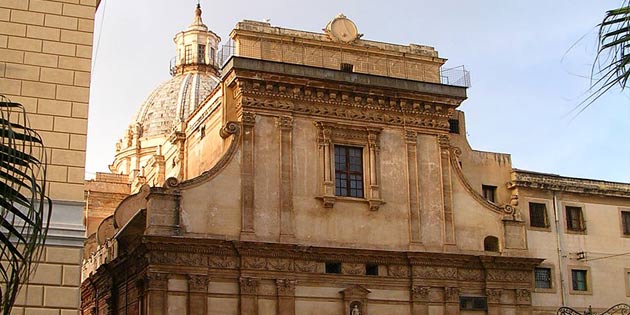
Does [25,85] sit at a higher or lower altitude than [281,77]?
lower

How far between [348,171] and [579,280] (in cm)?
996

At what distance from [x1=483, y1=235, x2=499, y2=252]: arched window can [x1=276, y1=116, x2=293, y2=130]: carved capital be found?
26.3 feet

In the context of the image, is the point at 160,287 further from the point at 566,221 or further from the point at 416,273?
the point at 566,221

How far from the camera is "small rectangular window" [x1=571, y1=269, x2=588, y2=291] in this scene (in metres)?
34.8

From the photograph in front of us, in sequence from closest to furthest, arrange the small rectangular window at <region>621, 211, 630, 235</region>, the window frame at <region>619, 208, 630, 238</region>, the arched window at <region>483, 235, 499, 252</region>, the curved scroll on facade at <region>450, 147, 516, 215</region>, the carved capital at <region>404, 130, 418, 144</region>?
the carved capital at <region>404, 130, 418, 144</region>, the arched window at <region>483, 235, 499, 252</region>, the curved scroll on facade at <region>450, 147, 516, 215</region>, the window frame at <region>619, 208, 630, 238</region>, the small rectangular window at <region>621, 211, 630, 235</region>

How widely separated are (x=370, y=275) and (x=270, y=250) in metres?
3.53

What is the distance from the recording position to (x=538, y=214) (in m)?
35.2

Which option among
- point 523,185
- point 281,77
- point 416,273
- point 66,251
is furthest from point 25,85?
point 523,185

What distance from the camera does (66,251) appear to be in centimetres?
1661

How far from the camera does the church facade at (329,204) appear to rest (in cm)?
2920

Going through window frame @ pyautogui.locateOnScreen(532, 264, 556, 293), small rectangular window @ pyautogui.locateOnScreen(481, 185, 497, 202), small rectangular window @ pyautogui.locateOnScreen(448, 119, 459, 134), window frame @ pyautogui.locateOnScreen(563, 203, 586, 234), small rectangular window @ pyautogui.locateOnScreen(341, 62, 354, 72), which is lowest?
window frame @ pyautogui.locateOnScreen(532, 264, 556, 293)

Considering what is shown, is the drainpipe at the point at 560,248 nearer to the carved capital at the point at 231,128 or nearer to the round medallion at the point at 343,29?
the round medallion at the point at 343,29

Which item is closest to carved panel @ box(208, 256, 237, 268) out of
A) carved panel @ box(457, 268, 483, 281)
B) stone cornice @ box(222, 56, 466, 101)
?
stone cornice @ box(222, 56, 466, 101)

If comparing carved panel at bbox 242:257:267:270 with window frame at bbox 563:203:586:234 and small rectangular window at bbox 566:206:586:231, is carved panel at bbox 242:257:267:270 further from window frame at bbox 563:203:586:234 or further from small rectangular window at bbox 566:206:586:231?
small rectangular window at bbox 566:206:586:231
